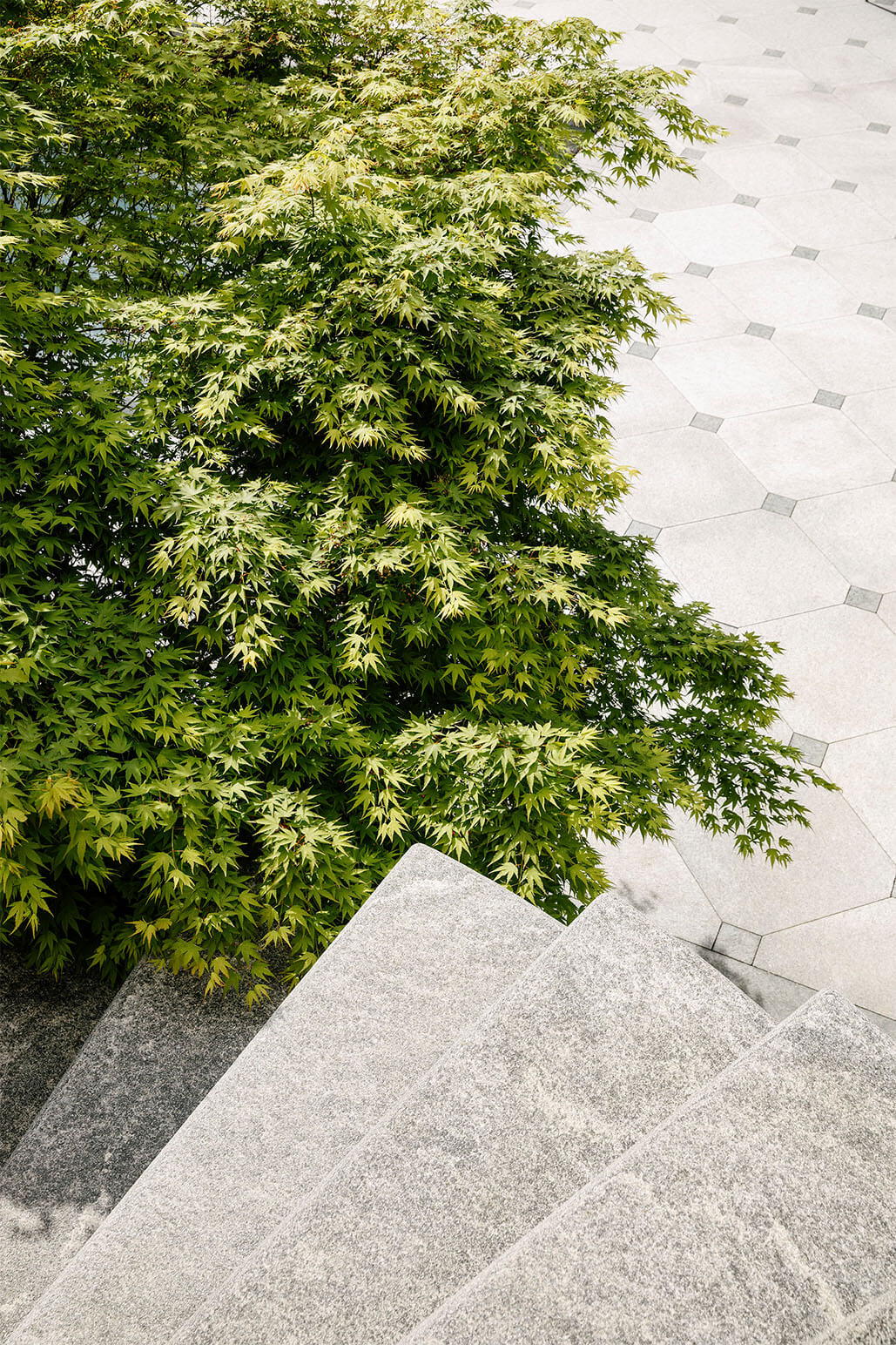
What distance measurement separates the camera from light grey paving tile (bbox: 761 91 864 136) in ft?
Answer: 30.3

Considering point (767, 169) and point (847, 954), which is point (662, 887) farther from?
point (767, 169)

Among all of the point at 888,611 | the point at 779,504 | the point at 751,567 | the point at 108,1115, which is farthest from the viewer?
the point at 779,504

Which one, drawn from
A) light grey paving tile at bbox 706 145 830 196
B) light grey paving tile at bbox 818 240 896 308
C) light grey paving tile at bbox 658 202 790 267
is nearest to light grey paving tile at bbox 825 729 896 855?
light grey paving tile at bbox 818 240 896 308

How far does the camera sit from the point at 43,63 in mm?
3469

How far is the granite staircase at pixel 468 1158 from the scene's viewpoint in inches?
52.8

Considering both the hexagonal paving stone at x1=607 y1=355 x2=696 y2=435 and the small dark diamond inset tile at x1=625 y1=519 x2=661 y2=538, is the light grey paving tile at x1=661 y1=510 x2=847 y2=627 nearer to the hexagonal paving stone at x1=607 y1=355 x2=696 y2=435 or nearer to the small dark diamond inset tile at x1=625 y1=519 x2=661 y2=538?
the small dark diamond inset tile at x1=625 y1=519 x2=661 y2=538

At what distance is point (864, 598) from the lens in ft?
17.3

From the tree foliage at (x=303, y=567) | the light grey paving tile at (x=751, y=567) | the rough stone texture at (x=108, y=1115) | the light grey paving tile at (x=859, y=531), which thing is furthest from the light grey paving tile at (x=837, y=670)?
the rough stone texture at (x=108, y=1115)

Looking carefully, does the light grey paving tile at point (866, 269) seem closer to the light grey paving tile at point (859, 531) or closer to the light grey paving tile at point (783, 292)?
the light grey paving tile at point (783, 292)

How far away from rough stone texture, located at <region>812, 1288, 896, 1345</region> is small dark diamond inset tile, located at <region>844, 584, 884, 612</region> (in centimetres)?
446

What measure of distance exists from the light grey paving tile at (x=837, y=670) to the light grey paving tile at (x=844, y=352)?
2271 mm

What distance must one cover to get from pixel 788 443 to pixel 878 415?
0.76m

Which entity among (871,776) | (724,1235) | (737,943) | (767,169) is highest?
(767,169)

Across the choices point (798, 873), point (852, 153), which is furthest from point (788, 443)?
point (852, 153)
